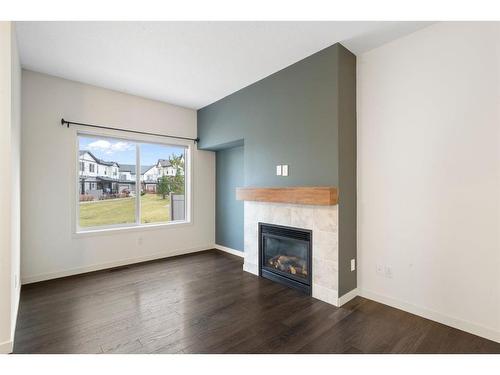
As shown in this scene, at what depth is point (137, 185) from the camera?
13.6 feet

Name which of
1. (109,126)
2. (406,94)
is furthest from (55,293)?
(406,94)

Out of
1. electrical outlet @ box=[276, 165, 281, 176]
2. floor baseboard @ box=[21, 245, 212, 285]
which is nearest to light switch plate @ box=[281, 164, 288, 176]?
electrical outlet @ box=[276, 165, 281, 176]

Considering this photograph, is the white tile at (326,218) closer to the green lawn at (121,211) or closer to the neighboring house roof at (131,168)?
the green lawn at (121,211)

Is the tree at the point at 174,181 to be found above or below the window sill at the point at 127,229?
above

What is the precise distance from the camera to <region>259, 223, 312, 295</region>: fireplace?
2834 millimetres

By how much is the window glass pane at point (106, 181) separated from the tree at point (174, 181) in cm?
48

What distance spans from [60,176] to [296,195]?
3.17 m

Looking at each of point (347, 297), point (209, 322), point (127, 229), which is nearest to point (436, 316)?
point (347, 297)

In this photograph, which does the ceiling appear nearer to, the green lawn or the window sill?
the green lawn

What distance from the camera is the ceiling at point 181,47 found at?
2.25 metres

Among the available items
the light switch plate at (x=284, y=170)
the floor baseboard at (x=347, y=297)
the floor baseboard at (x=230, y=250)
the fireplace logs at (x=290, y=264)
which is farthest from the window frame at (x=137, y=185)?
the floor baseboard at (x=347, y=297)

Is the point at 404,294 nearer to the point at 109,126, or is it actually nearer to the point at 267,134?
the point at 267,134
